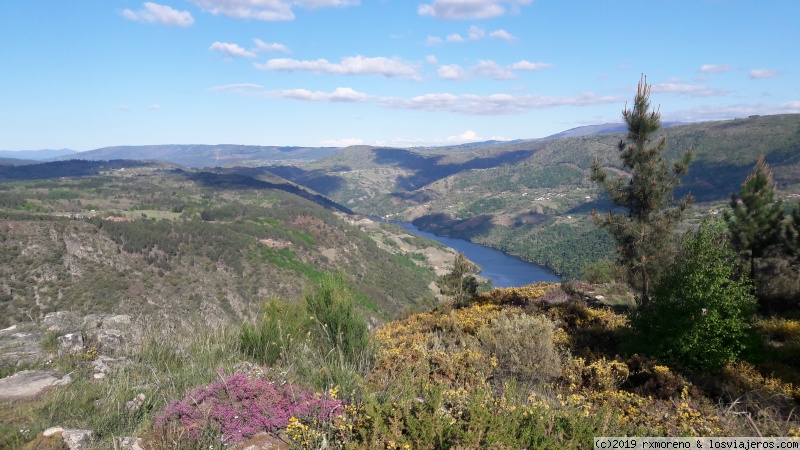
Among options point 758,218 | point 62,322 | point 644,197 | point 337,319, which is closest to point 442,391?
point 337,319

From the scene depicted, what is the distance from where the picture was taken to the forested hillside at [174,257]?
55656 mm

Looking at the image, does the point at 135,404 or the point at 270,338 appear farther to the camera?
the point at 270,338

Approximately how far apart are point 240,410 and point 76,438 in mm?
1715

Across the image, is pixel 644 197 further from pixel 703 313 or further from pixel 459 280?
pixel 459 280

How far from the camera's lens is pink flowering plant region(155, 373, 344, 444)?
4.48 m

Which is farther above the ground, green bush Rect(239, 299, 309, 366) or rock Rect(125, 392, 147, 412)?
rock Rect(125, 392, 147, 412)

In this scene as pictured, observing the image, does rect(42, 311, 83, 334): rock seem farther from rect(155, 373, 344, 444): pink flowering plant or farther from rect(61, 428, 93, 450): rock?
rect(155, 373, 344, 444): pink flowering plant

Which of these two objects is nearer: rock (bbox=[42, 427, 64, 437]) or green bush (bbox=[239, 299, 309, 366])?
rock (bbox=[42, 427, 64, 437])

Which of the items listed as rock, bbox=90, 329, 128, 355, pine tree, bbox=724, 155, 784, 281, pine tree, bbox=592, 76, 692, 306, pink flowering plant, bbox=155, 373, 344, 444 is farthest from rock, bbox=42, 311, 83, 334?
pine tree, bbox=724, 155, 784, 281

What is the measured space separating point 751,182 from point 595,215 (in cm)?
1161

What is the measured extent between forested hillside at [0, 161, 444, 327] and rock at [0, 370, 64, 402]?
123 inches

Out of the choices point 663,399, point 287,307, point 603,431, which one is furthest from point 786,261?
point 287,307

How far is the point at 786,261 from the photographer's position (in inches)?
795

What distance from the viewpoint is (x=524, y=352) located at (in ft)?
28.0
